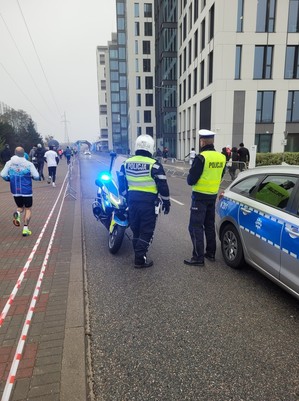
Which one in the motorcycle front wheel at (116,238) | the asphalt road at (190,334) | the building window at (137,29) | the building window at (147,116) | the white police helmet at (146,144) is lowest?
the asphalt road at (190,334)

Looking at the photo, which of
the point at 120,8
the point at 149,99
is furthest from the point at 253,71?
the point at 120,8

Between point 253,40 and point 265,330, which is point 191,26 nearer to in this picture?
point 253,40

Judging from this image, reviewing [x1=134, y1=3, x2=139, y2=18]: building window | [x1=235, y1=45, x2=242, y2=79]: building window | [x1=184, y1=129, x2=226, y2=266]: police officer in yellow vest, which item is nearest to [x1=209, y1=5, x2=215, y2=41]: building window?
[x1=235, y1=45, x2=242, y2=79]: building window

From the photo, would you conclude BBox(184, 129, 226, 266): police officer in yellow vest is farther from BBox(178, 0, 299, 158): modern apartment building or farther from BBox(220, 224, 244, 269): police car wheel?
BBox(178, 0, 299, 158): modern apartment building

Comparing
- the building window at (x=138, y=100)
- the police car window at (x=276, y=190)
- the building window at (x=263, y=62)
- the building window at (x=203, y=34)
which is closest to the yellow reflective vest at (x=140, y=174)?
the police car window at (x=276, y=190)

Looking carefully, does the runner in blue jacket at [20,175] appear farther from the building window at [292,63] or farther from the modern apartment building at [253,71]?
the building window at [292,63]

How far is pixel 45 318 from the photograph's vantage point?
332cm

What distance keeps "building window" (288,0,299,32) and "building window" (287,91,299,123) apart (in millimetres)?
5101

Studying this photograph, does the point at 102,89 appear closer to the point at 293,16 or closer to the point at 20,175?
the point at 293,16

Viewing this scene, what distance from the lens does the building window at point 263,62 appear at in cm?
2561

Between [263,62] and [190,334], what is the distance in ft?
91.5

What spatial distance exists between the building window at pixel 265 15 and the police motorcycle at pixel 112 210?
25398mm

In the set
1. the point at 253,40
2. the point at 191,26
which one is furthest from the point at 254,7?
the point at 191,26

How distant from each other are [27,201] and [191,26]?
33.9m
